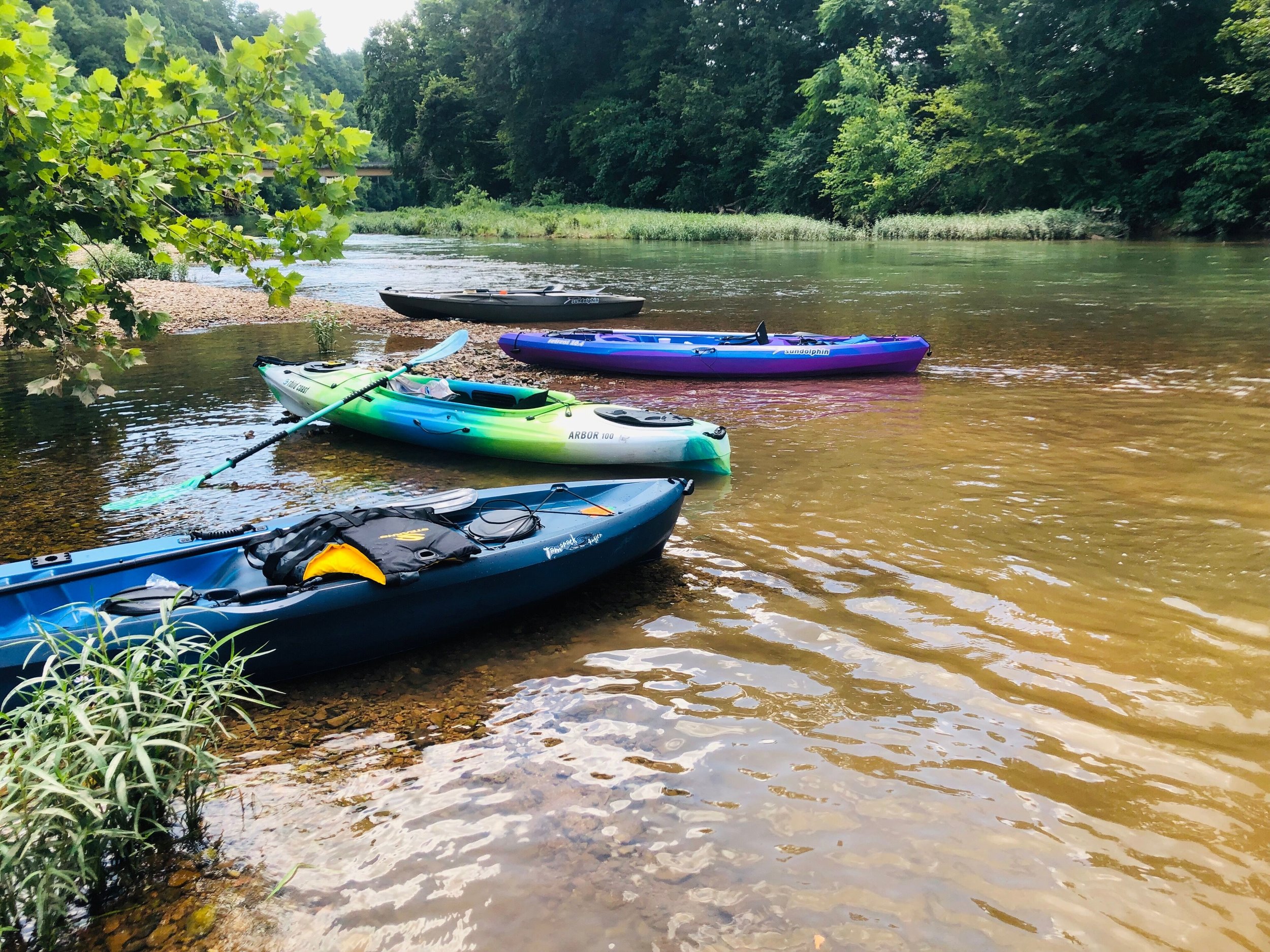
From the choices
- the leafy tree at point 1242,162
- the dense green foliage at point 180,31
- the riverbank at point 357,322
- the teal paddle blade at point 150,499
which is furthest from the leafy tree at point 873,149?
the teal paddle blade at point 150,499

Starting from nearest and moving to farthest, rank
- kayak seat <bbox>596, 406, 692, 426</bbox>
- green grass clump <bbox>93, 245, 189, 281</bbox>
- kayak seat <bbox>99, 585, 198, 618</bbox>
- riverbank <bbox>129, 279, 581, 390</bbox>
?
kayak seat <bbox>99, 585, 198, 618</bbox>, kayak seat <bbox>596, 406, 692, 426</bbox>, riverbank <bbox>129, 279, 581, 390</bbox>, green grass clump <bbox>93, 245, 189, 281</bbox>

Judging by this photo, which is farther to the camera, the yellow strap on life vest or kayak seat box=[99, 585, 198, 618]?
the yellow strap on life vest

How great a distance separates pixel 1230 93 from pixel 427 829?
33672 mm

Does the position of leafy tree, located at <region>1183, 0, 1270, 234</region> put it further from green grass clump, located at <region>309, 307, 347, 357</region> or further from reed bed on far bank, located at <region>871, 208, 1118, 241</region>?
green grass clump, located at <region>309, 307, 347, 357</region>

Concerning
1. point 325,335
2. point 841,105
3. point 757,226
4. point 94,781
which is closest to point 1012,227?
point 757,226

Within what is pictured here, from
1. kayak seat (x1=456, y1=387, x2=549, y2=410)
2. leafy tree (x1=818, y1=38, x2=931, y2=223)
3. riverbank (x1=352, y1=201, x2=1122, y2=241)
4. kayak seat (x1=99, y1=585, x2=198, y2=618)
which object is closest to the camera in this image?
kayak seat (x1=99, y1=585, x2=198, y2=618)

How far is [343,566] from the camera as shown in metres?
3.71

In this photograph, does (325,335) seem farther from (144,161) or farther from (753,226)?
(753,226)

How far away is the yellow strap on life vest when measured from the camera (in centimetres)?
368

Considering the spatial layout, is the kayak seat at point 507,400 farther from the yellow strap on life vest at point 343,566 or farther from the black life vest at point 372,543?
the yellow strap on life vest at point 343,566

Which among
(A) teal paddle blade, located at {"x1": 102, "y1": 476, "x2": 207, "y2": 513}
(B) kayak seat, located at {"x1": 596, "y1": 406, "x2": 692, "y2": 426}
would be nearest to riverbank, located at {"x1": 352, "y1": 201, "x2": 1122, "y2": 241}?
(B) kayak seat, located at {"x1": 596, "y1": 406, "x2": 692, "y2": 426}

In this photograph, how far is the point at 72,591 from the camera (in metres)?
3.67

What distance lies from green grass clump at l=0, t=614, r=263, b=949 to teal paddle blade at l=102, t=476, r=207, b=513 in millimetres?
2630

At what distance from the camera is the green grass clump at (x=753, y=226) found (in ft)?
88.5
